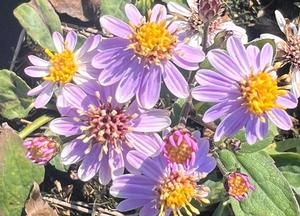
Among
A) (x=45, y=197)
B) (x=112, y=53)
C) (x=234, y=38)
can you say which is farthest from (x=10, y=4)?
(x=234, y=38)

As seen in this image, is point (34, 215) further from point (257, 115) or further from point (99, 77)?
point (257, 115)

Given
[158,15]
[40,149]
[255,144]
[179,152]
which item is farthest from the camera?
[255,144]

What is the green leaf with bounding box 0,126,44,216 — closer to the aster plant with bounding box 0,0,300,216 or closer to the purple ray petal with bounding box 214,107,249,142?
the aster plant with bounding box 0,0,300,216

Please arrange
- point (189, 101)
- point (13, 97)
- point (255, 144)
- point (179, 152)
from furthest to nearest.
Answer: point (13, 97), point (255, 144), point (189, 101), point (179, 152)

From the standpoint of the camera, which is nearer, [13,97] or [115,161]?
[115,161]

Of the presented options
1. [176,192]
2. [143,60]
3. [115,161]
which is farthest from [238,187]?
[143,60]

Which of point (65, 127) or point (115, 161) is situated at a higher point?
point (65, 127)

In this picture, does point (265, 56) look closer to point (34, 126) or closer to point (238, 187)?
point (238, 187)
